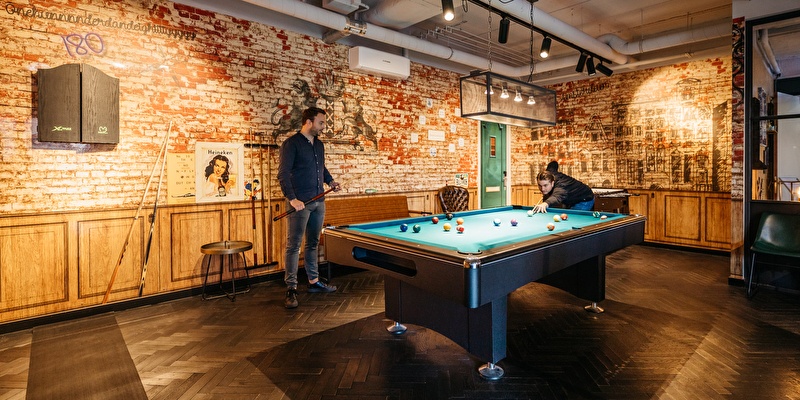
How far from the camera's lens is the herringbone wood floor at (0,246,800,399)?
2.55 meters

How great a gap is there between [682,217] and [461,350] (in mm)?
5812

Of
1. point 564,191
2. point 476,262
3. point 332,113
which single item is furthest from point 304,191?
point 564,191

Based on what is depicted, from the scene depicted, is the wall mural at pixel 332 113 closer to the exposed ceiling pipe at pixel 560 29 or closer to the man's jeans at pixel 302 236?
the man's jeans at pixel 302 236

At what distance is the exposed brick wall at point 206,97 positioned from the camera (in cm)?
366

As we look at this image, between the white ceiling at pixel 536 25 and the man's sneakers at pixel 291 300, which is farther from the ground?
the white ceiling at pixel 536 25

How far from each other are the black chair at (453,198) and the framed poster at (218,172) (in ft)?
10.9

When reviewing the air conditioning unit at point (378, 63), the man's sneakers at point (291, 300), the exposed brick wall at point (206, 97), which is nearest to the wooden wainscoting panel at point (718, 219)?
the exposed brick wall at point (206, 97)

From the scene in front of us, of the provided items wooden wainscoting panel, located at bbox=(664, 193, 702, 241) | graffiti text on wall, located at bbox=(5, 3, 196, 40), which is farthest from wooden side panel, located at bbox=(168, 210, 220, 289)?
wooden wainscoting panel, located at bbox=(664, 193, 702, 241)

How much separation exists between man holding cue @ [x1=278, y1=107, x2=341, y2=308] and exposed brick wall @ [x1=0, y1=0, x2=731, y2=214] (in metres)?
0.86

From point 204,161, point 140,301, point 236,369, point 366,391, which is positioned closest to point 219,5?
point 204,161

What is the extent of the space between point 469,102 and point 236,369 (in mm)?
3114

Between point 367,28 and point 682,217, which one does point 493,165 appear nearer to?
point 682,217

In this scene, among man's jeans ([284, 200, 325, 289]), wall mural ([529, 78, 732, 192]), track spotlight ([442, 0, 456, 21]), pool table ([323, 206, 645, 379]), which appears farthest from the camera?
Answer: wall mural ([529, 78, 732, 192])

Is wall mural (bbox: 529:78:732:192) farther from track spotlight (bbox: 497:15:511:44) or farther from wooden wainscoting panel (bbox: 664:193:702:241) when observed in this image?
track spotlight (bbox: 497:15:511:44)
